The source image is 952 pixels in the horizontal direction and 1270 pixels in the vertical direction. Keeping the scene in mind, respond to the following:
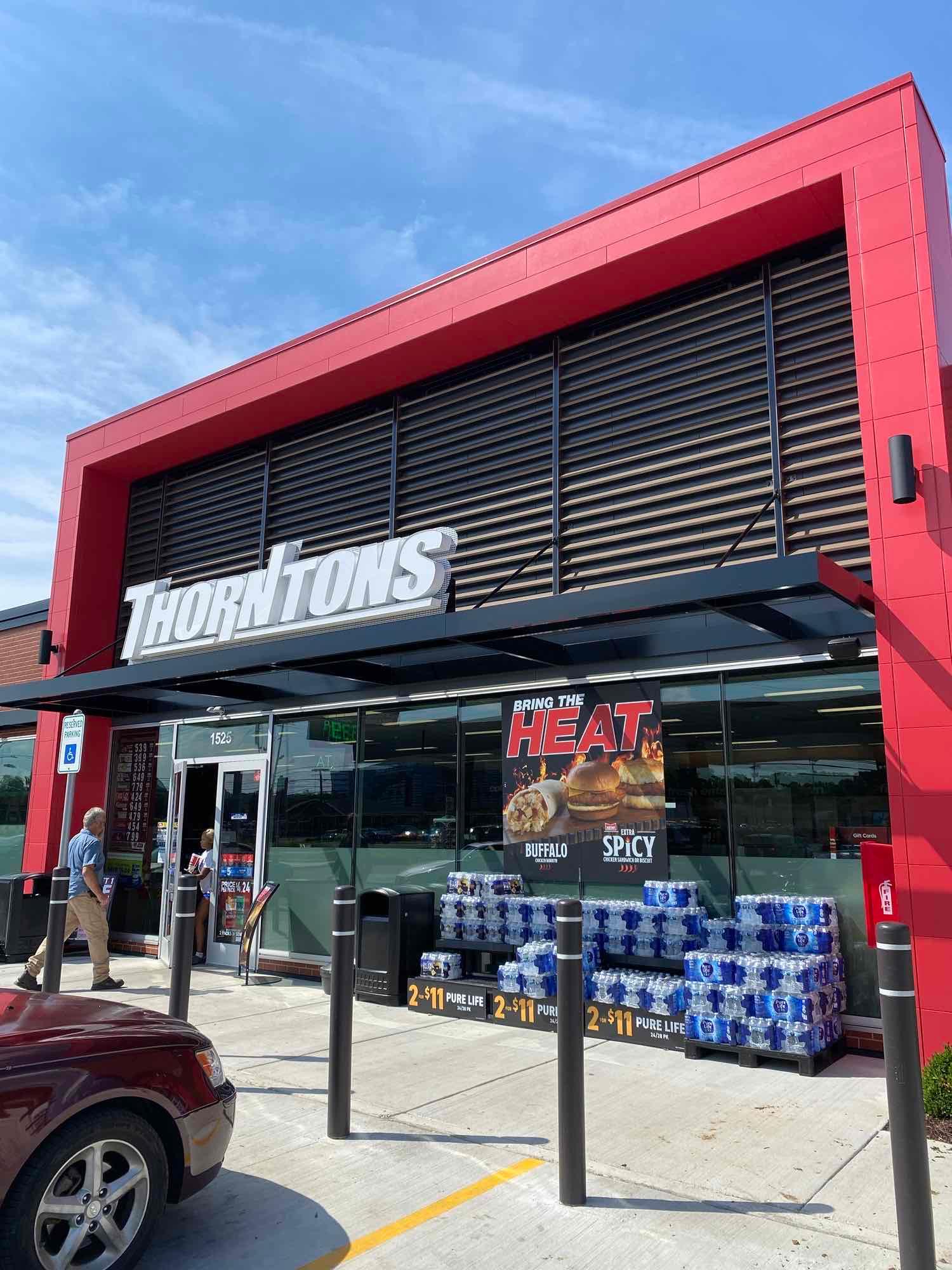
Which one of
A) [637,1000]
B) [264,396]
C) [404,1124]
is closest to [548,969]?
[637,1000]

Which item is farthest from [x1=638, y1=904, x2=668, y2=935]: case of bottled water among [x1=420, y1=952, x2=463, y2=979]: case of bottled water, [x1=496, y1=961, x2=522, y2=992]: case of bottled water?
[x1=420, y1=952, x2=463, y2=979]: case of bottled water

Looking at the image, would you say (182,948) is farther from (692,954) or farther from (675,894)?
(675,894)

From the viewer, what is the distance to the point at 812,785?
26.8 ft

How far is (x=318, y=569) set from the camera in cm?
1138

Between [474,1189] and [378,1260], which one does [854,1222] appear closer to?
[474,1189]

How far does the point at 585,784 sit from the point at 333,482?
5.58 metres

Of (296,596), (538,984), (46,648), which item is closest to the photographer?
(538,984)

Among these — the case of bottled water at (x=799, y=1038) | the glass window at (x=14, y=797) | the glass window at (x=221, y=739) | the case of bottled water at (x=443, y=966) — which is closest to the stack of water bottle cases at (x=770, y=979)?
the case of bottled water at (x=799, y=1038)

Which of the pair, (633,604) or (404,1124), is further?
(633,604)

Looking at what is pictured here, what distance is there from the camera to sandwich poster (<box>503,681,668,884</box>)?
29.6ft

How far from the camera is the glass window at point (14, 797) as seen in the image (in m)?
15.7

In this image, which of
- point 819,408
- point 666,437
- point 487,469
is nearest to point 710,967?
point 819,408

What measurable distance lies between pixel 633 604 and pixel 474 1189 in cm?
418

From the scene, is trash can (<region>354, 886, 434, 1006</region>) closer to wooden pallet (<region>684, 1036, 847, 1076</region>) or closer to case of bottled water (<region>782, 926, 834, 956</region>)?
wooden pallet (<region>684, 1036, 847, 1076</region>)
